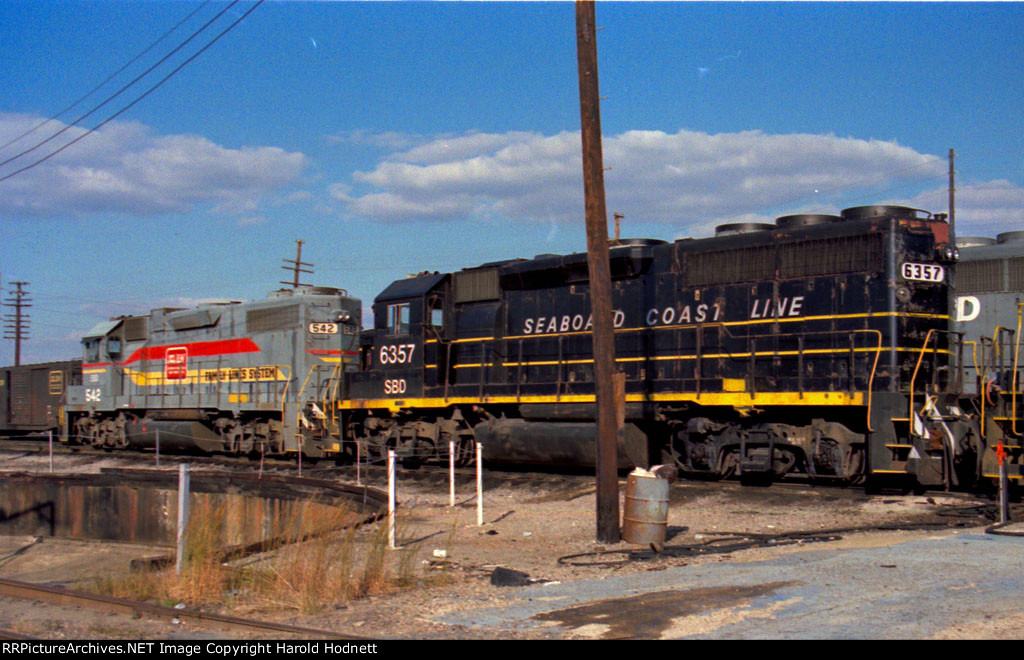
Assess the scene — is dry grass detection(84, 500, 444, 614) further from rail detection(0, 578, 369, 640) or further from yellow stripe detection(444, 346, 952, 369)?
yellow stripe detection(444, 346, 952, 369)

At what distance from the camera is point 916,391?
12.6 meters

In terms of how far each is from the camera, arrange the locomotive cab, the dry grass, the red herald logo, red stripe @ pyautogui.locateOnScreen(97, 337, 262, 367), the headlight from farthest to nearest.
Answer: the red herald logo, red stripe @ pyautogui.locateOnScreen(97, 337, 262, 367), the locomotive cab, the headlight, the dry grass

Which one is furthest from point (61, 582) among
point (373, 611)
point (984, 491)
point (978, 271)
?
point (978, 271)

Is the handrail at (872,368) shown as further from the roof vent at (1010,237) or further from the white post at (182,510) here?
the white post at (182,510)

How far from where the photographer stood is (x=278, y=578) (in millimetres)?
7699

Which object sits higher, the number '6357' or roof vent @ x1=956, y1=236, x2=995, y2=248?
roof vent @ x1=956, y1=236, x2=995, y2=248

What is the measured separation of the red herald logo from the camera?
25.3 m

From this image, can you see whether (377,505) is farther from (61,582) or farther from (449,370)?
(449,370)

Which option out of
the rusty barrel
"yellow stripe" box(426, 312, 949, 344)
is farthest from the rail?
"yellow stripe" box(426, 312, 949, 344)

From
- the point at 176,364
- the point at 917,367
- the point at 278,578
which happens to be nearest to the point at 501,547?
the point at 278,578

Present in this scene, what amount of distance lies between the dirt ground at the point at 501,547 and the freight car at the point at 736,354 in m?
0.80

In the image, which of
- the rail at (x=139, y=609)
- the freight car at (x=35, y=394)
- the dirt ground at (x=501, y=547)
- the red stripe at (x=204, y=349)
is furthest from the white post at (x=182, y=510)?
the freight car at (x=35, y=394)

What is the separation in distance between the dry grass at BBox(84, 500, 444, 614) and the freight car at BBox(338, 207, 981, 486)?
386 centimetres

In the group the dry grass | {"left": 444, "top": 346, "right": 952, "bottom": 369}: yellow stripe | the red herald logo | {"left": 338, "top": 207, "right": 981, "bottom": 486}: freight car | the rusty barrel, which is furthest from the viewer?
the red herald logo
